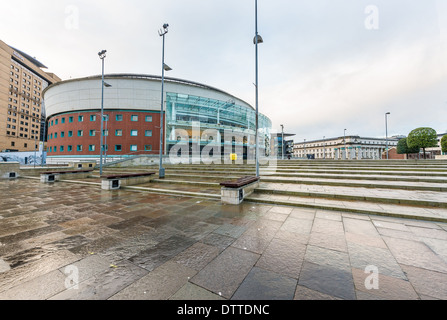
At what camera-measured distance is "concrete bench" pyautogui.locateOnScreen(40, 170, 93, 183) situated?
1247 centimetres

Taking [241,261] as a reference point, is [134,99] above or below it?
above

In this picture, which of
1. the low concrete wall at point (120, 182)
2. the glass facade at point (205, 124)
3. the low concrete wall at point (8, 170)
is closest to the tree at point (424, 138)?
the glass facade at point (205, 124)

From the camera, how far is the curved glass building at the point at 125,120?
2919 centimetres

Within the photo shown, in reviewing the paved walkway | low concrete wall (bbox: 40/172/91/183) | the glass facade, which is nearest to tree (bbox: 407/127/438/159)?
the glass facade

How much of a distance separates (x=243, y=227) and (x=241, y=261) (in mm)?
1440

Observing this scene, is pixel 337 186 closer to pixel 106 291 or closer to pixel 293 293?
pixel 293 293

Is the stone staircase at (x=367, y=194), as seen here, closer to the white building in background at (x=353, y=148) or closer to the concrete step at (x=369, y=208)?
the concrete step at (x=369, y=208)

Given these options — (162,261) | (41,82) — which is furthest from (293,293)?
(41,82)

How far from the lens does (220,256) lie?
288 cm

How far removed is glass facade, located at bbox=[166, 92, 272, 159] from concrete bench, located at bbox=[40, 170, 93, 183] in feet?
50.5

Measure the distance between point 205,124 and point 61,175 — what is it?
71.9 feet

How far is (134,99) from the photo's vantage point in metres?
29.8

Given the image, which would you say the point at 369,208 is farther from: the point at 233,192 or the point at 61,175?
the point at 61,175

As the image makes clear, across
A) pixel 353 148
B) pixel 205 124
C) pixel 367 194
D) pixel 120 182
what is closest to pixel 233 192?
pixel 367 194
